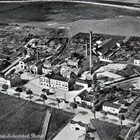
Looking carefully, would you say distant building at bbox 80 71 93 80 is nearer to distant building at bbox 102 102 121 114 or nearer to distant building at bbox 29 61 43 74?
distant building at bbox 29 61 43 74

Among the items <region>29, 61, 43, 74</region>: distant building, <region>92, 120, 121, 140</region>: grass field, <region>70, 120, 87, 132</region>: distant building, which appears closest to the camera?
<region>92, 120, 121, 140</region>: grass field

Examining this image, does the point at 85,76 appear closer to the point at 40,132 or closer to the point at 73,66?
the point at 73,66

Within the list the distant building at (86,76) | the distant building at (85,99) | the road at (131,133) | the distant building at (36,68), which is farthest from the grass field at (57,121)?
the distant building at (36,68)

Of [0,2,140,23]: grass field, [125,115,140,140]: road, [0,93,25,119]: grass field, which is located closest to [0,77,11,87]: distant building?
[0,93,25,119]: grass field

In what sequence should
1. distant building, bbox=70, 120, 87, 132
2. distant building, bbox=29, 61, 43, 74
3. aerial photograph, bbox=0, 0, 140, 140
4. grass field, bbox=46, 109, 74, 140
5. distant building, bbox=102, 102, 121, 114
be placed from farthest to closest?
distant building, bbox=29, 61, 43, 74
distant building, bbox=102, 102, 121, 114
aerial photograph, bbox=0, 0, 140, 140
distant building, bbox=70, 120, 87, 132
grass field, bbox=46, 109, 74, 140

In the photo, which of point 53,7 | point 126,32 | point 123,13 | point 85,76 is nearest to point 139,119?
point 85,76

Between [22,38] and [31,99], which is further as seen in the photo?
[22,38]

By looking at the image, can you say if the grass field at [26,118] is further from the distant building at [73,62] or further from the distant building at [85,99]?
the distant building at [73,62]
